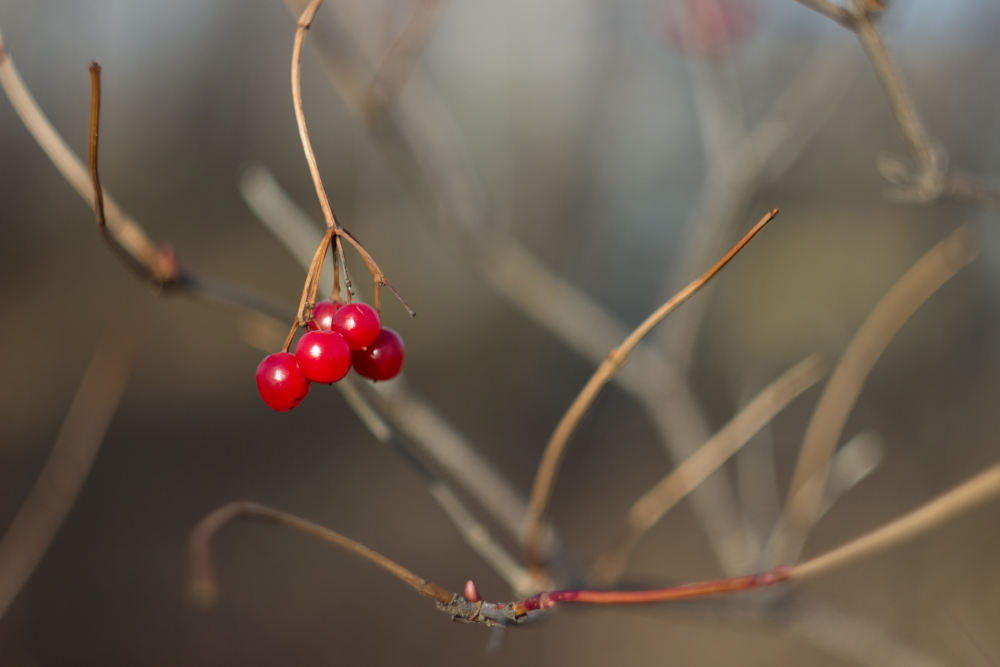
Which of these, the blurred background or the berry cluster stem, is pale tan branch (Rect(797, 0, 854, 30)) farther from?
the blurred background

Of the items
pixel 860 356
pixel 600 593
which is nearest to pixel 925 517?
pixel 600 593

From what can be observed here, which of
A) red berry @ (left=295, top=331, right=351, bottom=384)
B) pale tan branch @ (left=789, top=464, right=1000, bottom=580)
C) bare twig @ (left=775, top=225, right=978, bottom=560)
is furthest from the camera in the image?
bare twig @ (left=775, top=225, right=978, bottom=560)

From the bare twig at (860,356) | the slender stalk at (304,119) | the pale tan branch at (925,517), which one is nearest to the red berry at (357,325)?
the slender stalk at (304,119)

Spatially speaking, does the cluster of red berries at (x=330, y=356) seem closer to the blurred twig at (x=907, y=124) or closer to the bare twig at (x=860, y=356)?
the blurred twig at (x=907, y=124)

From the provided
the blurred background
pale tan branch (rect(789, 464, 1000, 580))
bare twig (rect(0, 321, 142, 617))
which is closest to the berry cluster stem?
pale tan branch (rect(789, 464, 1000, 580))

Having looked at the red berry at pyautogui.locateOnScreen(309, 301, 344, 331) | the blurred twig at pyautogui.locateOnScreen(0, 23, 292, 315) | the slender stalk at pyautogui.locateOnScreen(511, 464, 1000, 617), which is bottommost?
the slender stalk at pyautogui.locateOnScreen(511, 464, 1000, 617)

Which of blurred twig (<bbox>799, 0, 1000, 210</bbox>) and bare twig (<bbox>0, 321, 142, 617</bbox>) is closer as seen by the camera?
blurred twig (<bbox>799, 0, 1000, 210</bbox>)

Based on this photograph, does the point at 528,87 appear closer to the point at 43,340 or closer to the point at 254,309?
the point at 43,340
